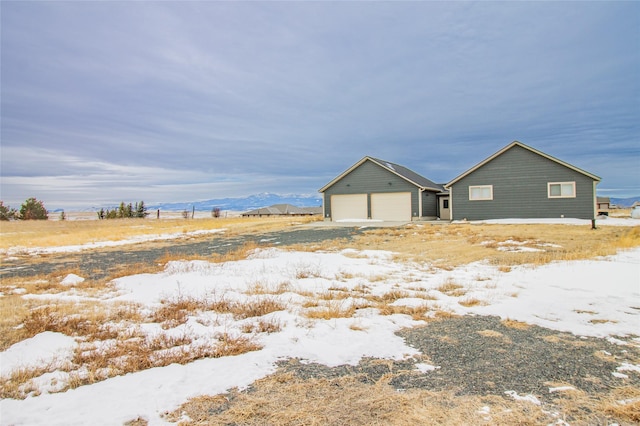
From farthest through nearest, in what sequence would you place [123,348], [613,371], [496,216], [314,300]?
[496,216] → [314,300] → [123,348] → [613,371]

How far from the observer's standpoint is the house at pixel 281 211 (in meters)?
89.4

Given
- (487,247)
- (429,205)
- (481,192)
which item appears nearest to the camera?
(487,247)

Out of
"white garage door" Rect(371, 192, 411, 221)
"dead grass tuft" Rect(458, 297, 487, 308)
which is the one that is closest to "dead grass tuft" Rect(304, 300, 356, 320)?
"dead grass tuft" Rect(458, 297, 487, 308)

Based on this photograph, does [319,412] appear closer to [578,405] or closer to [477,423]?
[477,423]

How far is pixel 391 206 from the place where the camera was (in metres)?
29.6

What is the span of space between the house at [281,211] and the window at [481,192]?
206ft

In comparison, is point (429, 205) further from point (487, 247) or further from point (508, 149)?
point (487, 247)

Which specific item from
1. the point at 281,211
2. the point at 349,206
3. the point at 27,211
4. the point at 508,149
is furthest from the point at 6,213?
the point at 508,149

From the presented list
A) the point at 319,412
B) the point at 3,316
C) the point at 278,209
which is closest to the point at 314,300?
the point at 319,412

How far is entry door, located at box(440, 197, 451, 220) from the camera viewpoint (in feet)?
105

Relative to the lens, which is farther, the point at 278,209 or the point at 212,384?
the point at 278,209

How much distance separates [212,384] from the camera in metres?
3.32

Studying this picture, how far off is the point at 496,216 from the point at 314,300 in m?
23.3

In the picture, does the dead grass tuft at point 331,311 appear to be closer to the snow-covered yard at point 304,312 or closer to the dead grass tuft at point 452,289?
the snow-covered yard at point 304,312
